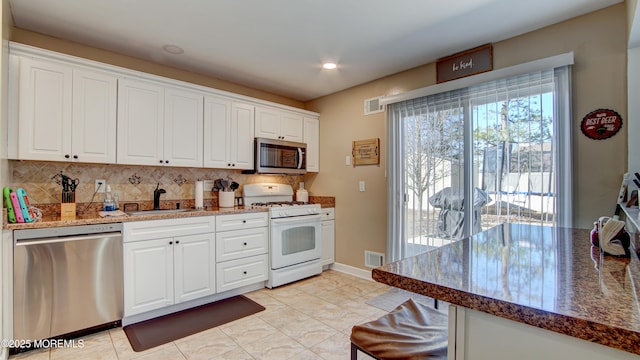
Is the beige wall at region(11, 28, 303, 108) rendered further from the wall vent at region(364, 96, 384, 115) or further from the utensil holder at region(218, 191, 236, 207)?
the wall vent at region(364, 96, 384, 115)

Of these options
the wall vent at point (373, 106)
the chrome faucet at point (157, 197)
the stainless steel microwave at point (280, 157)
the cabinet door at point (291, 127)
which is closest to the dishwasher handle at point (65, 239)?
the chrome faucet at point (157, 197)

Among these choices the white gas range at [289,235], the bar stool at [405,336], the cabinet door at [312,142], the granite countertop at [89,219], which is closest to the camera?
the bar stool at [405,336]

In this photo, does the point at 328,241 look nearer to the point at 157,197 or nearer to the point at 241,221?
the point at 241,221

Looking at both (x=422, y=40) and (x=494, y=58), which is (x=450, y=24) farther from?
(x=494, y=58)

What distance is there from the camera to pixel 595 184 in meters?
2.20

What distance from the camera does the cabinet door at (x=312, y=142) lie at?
4.20 metres

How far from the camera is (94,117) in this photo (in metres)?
2.54

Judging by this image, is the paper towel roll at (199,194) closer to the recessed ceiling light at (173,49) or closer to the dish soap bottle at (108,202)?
the dish soap bottle at (108,202)

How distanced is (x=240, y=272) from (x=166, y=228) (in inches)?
35.1

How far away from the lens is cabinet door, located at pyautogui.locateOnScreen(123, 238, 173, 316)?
2.44 metres

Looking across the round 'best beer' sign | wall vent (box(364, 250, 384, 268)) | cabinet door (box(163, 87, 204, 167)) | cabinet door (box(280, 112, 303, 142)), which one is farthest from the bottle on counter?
the round 'best beer' sign

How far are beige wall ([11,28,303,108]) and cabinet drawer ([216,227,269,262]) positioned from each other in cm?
177

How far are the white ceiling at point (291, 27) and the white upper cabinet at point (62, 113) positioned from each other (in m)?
0.40

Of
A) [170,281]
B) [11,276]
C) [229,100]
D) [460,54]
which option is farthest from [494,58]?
[11,276]
